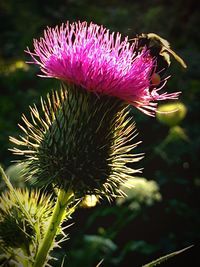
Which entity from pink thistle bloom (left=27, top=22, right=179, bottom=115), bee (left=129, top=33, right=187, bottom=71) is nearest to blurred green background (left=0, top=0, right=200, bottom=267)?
bee (left=129, top=33, right=187, bottom=71)

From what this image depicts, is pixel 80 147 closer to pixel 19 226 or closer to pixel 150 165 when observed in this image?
pixel 19 226

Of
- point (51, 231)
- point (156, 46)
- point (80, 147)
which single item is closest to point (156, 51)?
point (156, 46)

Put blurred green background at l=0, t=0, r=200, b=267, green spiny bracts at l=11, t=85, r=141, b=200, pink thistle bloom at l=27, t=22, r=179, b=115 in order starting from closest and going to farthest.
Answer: pink thistle bloom at l=27, t=22, r=179, b=115 < green spiny bracts at l=11, t=85, r=141, b=200 < blurred green background at l=0, t=0, r=200, b=267

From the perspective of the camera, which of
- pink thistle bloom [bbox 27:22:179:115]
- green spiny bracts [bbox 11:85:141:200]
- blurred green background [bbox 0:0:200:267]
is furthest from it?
blurred green background [bbox 0:0:200:267]

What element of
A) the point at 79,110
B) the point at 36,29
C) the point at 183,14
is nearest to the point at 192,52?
the point at 183,14

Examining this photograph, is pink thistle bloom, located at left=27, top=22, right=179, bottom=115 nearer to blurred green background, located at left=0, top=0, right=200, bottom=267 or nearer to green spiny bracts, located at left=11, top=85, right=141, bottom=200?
green spiny bracts, located at left=11, top=85, right=141, bottom=200

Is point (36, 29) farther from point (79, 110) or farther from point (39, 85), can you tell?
point (79, 110)

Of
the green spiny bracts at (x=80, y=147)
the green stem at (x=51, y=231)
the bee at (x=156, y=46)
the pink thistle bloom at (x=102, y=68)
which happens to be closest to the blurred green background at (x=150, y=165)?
the bee at (x=156, y=46)

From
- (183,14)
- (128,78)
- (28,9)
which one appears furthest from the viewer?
(28,9)

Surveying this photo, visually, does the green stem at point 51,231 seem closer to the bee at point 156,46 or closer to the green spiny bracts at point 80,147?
the green spiny bracts at point 80,147

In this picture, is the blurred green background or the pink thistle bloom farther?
the blurred green background
